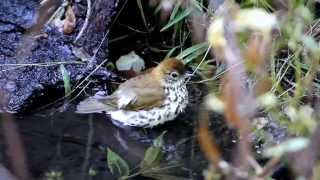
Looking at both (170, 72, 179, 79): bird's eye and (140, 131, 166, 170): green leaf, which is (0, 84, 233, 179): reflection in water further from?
(170, 72, 179, 79): bird's eye

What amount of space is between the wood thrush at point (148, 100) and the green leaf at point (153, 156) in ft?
0.83

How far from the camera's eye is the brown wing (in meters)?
4.85

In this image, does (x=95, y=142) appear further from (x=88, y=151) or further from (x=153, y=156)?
(x=153, y=156)

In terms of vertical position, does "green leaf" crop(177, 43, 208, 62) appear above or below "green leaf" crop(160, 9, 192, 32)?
below

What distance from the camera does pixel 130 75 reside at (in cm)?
543

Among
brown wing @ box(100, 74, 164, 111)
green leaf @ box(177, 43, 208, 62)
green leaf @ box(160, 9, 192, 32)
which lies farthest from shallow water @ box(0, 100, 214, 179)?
green leaf @ box(160, 9, 192, 32)

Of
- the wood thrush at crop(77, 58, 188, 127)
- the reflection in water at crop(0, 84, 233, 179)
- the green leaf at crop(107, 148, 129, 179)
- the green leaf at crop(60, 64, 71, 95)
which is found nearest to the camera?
the green leaf at crop(107, 148, 129, 179)

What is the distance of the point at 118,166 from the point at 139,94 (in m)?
0.83

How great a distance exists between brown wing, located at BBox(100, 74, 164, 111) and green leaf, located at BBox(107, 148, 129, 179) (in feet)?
2.27

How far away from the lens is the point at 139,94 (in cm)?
489

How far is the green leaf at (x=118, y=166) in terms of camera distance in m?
4.12

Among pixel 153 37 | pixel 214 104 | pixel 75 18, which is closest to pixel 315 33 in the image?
pixel 153 37

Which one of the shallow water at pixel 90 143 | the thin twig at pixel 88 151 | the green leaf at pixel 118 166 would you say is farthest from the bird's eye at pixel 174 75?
the green leaf at pixel 118 166

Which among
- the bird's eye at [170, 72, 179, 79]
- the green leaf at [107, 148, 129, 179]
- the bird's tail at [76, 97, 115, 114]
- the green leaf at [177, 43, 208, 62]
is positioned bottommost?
the green leaf at [107, 148, 129, 179]
